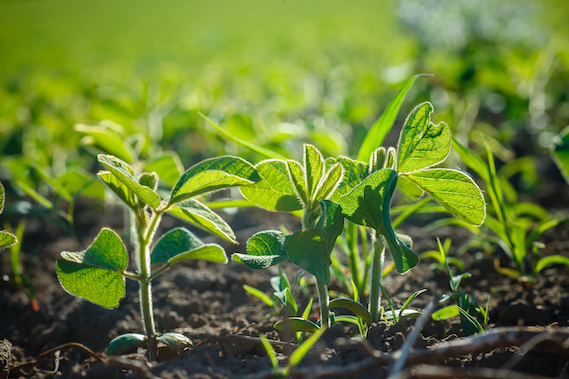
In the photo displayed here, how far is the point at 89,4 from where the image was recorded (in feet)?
66.4

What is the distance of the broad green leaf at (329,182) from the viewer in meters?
0.94

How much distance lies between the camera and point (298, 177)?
966 mm

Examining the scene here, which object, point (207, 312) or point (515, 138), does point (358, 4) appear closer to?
point (515, 138)

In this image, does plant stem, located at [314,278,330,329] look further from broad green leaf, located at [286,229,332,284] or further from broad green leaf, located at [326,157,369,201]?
broad green leaf, located at [326,157,369,201]

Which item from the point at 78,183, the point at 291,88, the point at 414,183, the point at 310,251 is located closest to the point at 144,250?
the point at 310,251

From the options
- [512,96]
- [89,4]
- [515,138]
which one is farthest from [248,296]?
[89,4]

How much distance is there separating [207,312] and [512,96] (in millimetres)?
2276

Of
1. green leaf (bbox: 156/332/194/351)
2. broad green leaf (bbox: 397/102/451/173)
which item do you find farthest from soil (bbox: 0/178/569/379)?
broad green leaf (bbox: 397/102/451/173)

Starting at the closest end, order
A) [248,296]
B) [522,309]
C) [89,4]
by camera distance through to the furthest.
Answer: [522,309]
[248,296]
[89,4]

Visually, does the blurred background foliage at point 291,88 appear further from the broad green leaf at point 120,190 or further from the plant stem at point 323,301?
the plant stem at point 323,301

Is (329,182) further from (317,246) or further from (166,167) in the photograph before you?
(166,167)

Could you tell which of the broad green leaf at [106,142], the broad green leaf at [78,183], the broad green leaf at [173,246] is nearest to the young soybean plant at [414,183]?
the broad green leaf at [173,246]

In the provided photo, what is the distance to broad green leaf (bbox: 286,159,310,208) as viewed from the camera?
0.96 meters

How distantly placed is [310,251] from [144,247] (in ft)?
1.23
